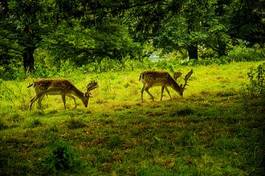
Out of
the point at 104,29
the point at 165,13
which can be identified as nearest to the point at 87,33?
the point at 104,29

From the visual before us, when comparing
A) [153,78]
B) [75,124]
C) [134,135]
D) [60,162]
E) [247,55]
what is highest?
[247,55]

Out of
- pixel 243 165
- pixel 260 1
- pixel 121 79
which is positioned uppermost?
pixel 260 1

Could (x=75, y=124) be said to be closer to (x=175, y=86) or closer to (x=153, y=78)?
(x=153, y=78)

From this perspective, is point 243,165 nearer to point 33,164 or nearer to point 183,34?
point 33,164

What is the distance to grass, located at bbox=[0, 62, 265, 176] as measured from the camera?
36.2 feet

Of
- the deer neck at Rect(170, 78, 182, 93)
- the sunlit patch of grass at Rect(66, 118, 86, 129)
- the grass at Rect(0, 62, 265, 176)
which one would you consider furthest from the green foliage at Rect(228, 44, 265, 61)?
the sunlit patch of grass at Rect(66, 118, 86, 129)

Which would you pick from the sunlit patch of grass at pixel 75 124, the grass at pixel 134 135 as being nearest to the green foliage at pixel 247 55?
the grass at pixel 134 135

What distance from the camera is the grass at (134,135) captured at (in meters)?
11.0

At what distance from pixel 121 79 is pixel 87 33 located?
399 inches

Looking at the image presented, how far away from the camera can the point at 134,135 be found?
1392 cm

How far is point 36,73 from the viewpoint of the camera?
2939cm

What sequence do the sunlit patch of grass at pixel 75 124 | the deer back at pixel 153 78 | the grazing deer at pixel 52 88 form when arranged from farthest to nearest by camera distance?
the deer back at pixel 153 78, the grazing deer at pixel 52 88, the sunlit patch of grass at pixel 75 124

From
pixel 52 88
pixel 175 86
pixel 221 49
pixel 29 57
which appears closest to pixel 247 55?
pixel 221 49

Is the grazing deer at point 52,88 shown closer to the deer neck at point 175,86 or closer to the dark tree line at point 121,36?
the dark tree line at point 121,36
